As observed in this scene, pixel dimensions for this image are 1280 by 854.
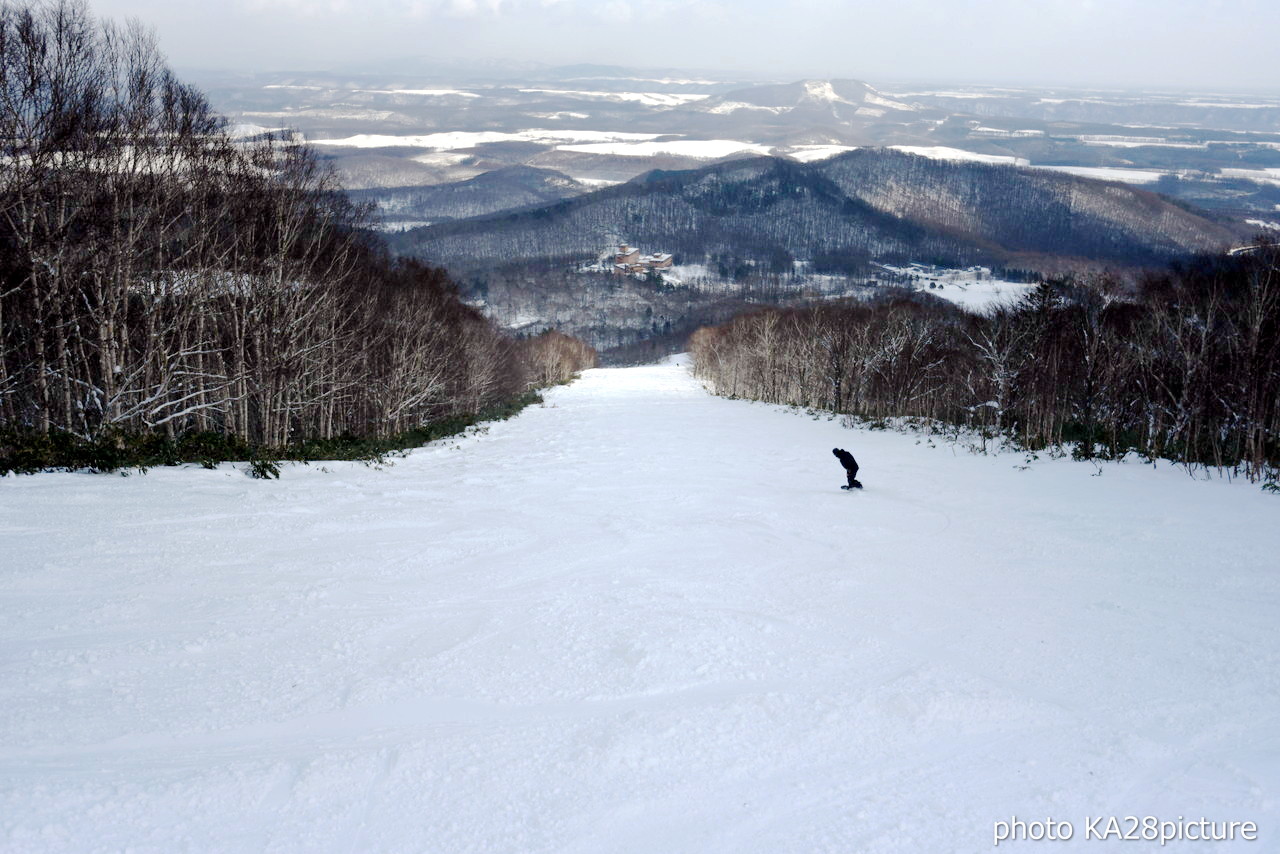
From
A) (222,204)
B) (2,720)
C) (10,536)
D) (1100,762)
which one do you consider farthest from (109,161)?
(1100,762)

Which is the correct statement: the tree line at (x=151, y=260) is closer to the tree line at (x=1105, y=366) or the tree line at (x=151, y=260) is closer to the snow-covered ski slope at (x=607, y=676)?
the snow-covered ski slope at (x=607, y=676)

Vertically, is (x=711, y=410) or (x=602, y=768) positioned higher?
(x=602, y=768)

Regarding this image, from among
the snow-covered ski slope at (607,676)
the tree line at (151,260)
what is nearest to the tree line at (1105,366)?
the snow-covered ski slope at (607,676)

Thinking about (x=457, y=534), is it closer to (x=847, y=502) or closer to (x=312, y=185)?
(x=847, y=502)

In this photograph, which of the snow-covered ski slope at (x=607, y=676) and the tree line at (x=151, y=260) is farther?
the tree line at (x=151, y=260)

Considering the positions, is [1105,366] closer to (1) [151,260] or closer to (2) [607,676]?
(2) [607,676]

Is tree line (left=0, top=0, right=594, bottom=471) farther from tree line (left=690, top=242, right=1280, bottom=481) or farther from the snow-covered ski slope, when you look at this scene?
tree line (left=690, top=242, right=1280, bottom=481)
